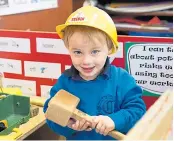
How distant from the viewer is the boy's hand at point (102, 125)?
2.73 feet

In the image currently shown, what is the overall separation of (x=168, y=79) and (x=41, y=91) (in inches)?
22.1

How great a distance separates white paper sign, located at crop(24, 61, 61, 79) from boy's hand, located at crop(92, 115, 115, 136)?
57 cm

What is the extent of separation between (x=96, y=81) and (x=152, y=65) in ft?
1.23

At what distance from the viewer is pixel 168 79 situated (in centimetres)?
122

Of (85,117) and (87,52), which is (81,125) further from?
(87,52)

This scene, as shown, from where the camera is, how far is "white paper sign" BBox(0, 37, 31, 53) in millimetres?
1394

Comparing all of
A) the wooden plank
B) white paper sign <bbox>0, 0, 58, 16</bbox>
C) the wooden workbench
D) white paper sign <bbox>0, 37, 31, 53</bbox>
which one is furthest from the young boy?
white paper sign <bbox>0, 0, 58, 16</bbox>

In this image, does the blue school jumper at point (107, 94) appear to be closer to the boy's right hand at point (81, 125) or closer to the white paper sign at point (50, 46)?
the boy's right hand at point (81, 125)

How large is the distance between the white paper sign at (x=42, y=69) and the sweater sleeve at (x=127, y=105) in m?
0.48

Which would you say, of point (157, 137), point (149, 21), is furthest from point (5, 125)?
point (149, 21)

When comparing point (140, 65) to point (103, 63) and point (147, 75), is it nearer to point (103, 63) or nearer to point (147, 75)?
point (147, 75)

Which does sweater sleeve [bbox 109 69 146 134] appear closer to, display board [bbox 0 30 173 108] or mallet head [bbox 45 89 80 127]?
mallet head [bbox 45 89 80 127]

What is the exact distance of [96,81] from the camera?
0.93 meters

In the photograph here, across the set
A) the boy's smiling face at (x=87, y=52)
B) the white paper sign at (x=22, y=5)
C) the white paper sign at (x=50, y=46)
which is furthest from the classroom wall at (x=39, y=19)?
the boy's smiling face at (x=87, y=52)
